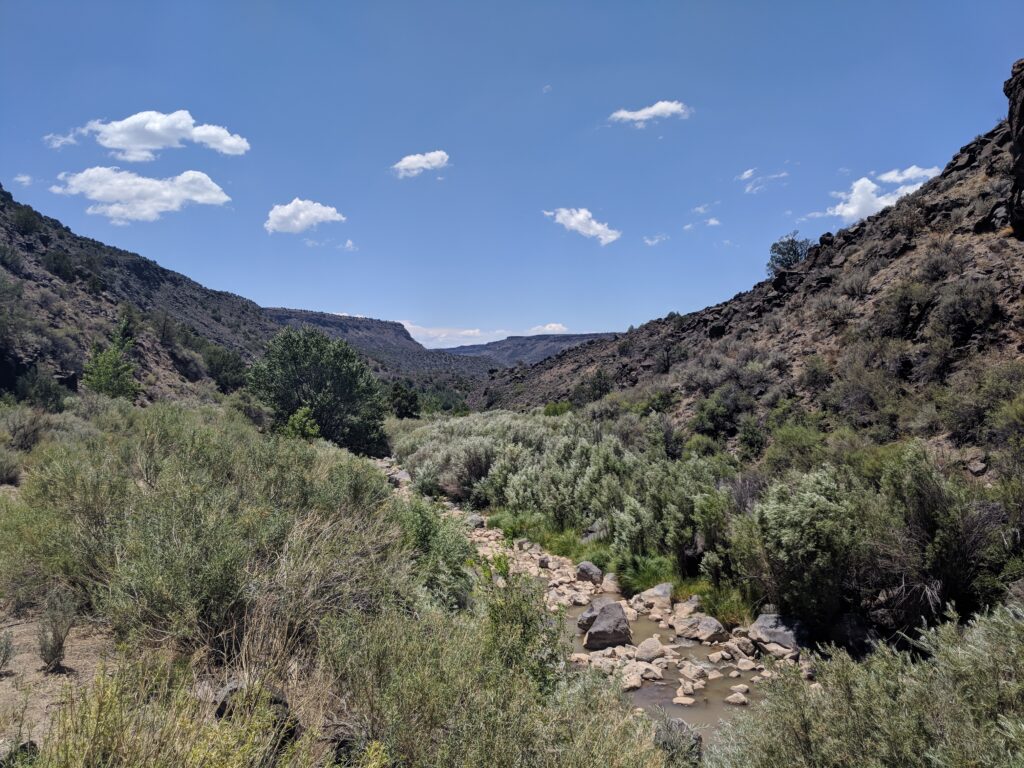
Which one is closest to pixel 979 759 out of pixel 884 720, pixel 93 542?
pixel 884 720

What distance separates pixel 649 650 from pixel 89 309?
137ft

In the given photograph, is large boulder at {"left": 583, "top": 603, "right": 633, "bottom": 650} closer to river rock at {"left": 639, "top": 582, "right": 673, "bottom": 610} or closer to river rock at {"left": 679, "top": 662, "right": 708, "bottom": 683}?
river rock at {"left": 679, "top": 662, "right": 708, "bottom": 683}

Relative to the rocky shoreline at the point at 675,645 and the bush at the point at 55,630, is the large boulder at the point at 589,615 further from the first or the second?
the bush at the point at 55,630

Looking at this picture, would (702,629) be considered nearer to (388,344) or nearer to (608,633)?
(608,633)

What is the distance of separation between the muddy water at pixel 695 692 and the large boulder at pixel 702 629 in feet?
0.34

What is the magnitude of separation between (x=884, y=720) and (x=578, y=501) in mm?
8531

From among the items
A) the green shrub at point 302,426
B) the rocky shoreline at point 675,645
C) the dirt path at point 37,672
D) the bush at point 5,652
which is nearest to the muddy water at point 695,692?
the rocky shoreline at point 675,645

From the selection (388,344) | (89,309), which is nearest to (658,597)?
(89,309)

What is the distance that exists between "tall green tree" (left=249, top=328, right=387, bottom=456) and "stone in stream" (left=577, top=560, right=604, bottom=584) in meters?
17.6

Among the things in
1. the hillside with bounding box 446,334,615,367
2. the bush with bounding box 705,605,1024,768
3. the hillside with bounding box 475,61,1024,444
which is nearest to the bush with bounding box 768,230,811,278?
the hillside with bounding box 475,61,1024,444

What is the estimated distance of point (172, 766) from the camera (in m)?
2.05

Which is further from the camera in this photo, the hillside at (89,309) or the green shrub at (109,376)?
the hillside at (89,309)

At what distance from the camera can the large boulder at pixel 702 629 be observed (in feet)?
21.1

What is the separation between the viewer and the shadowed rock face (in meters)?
11.7
